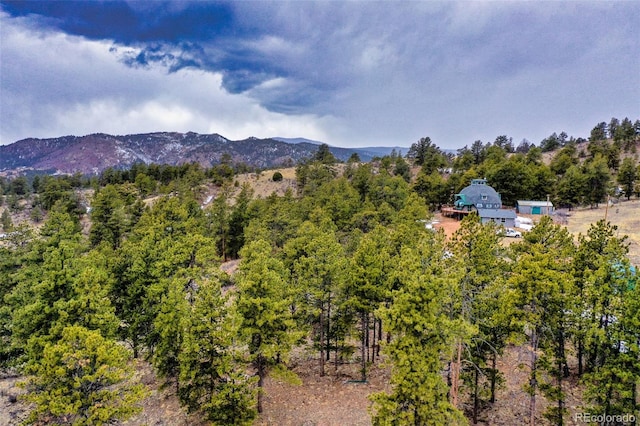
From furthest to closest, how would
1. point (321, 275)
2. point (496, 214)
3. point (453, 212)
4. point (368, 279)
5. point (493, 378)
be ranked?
point (453, 212)
point (496, 214)
point (321, 275)
point (368, 279)
point (493, 378)

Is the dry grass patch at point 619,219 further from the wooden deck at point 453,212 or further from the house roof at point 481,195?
the wooden deck at point 453,212

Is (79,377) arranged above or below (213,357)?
above

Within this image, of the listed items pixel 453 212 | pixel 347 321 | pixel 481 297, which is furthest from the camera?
pixel 453 212

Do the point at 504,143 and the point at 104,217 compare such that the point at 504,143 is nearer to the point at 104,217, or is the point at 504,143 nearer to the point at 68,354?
the point at 104,217

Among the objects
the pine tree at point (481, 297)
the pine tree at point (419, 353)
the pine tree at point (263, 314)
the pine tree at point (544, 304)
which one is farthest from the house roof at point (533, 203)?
the pine tree at point (263, 314)

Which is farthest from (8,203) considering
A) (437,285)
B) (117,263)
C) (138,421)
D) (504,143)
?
(504,143)

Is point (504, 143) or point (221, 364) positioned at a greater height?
point (504, 143)

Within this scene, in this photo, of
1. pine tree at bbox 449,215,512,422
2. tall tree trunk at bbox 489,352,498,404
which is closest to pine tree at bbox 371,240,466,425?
pine tree at bbox 449,215,512,422

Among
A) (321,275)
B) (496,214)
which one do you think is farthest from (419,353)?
(496,214)

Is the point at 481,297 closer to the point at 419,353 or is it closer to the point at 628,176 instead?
the point at 419,353
